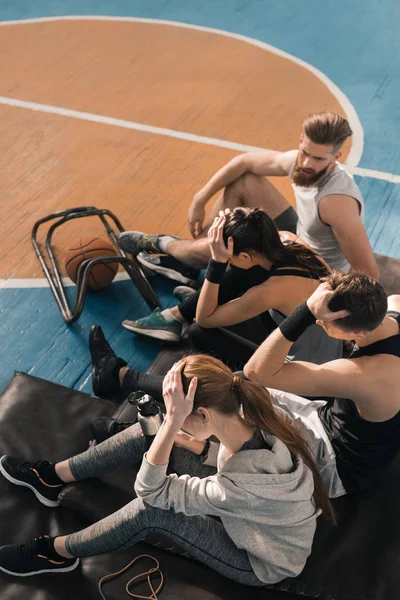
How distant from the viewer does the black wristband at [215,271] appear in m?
3.92

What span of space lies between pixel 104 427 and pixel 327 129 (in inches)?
82.9

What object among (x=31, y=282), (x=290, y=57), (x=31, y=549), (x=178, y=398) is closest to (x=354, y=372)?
(x=178, y=398)

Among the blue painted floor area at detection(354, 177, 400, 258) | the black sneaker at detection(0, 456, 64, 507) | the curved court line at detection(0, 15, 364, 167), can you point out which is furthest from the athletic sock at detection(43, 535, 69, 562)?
the curved court line at detection(0, 15, 364, 167)

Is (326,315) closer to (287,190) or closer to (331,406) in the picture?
(331,406)

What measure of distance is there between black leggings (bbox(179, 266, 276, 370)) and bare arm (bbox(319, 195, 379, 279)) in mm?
630

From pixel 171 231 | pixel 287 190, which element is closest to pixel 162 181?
pixel 171 231

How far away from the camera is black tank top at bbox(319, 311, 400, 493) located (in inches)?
119

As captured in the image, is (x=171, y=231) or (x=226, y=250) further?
(x=171, y=231)

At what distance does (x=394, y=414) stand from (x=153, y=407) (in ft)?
3.52

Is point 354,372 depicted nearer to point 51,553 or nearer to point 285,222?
point 51,553

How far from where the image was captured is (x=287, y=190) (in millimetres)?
6031

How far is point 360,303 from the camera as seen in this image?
2863mm

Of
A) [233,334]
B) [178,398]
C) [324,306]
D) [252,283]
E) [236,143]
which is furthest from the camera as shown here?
[236,143]

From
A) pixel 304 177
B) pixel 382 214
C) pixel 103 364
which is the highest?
pixel 304 177
